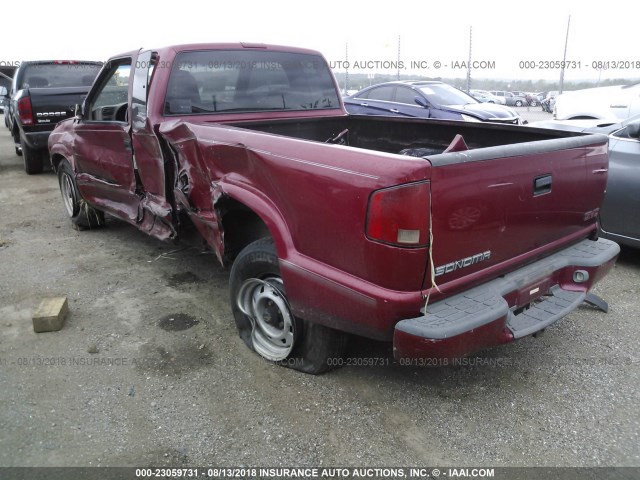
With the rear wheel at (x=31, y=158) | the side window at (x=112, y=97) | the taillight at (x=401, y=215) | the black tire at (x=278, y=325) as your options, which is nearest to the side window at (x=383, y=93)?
the rear wheel at (x=31, y=158)

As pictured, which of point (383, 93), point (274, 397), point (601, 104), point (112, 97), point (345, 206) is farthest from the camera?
point (383, 93)

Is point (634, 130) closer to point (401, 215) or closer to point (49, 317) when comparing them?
point (401, 215)

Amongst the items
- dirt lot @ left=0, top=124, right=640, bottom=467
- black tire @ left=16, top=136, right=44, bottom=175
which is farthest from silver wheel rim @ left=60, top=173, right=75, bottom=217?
black tire @ left=16, top=136, right=44, bottom=175

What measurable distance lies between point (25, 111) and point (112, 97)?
4.61 metres

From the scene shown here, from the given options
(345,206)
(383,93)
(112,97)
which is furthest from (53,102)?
(345,206)

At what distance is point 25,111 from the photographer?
853 cm

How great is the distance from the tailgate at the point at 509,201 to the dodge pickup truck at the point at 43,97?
27.0 feet

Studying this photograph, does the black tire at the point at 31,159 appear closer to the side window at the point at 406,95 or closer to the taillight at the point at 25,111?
the taillight at the point at 25,111

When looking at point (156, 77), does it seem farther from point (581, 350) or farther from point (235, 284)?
point (581, 350)

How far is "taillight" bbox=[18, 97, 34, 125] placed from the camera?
8484 mm

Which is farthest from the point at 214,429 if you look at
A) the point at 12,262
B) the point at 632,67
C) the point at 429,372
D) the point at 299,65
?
the point at 632,67

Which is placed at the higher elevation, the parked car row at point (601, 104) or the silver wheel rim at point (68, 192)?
the parked car row at point (601, 104)

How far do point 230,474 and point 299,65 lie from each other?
3.32 metres

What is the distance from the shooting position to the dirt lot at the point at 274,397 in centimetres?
246
